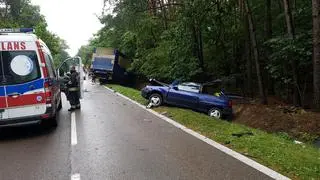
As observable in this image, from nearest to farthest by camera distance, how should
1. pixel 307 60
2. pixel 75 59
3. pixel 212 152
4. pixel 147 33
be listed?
pixel 212 152, pixel 307 60, pixel 75 59, pixel 147 33

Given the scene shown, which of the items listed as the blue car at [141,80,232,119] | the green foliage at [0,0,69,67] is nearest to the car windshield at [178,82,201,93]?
the blue car at [141,80,232,119]

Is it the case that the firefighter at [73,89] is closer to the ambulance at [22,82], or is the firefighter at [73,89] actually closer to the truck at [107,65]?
the ambulance at [22,82]

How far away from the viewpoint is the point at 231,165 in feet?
24.3

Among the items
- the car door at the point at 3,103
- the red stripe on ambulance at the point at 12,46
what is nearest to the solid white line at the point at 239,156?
the car door at the point at 3,103

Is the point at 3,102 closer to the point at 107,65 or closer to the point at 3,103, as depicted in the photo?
the point at 3,103

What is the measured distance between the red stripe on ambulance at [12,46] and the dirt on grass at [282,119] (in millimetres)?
8027

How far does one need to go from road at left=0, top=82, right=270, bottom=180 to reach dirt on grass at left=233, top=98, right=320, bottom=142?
4.06 meters

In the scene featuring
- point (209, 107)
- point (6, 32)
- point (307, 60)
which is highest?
point (6, 32)

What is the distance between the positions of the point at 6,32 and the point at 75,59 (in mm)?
9555

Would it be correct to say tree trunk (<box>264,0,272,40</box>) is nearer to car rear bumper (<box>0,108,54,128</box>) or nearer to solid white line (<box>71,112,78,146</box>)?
solid white line (<box>71,112,78,146</box>)

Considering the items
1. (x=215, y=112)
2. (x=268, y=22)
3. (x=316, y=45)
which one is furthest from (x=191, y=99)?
(x=268, y=22)

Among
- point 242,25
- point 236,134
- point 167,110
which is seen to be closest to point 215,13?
point 242,25

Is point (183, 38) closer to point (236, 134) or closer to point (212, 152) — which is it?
point (236, 134)

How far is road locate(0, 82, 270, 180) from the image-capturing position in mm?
7008
